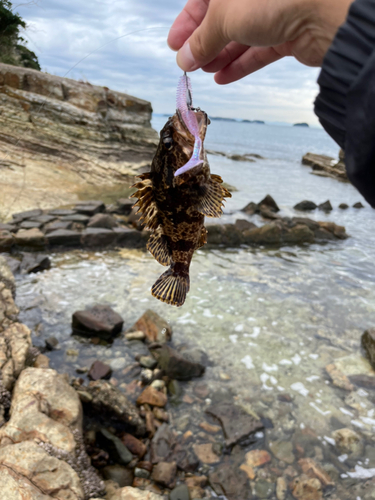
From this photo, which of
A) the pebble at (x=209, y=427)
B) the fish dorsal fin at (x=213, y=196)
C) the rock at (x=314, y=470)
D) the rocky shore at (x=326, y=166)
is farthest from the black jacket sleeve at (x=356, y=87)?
the rocky shore at (x=326, y=166)

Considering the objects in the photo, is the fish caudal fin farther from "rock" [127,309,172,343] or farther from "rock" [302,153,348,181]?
"rock" [302,153,348,181]

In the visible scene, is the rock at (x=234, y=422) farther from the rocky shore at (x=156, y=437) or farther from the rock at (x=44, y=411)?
the rock at (x=44, y=411)

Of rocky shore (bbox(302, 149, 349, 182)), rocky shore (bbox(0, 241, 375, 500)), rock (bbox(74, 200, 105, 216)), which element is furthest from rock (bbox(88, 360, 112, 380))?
rocky shore (bbox(302, 149, 349, 182))

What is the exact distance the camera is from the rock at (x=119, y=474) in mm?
4504

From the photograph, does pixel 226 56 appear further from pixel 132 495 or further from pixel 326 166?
pixel 326 166

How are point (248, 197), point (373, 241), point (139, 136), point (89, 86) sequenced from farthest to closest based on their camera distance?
point (248, 197)
point (139, 136)
point (89, 86)
point (373, 241)

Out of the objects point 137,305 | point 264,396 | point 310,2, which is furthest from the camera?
point 137,305

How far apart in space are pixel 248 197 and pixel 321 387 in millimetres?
16298

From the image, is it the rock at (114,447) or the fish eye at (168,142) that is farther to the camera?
the rock at (114,447)

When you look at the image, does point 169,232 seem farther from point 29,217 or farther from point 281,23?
point 29,217

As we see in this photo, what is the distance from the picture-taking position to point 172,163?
219 cm

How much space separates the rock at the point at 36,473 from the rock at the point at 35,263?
6.53 meters

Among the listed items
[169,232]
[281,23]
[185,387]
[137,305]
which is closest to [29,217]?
[137,305]

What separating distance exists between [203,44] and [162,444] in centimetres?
500
